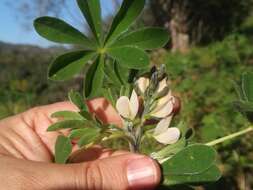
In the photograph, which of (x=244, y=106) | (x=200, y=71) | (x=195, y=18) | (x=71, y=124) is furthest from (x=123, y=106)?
(x=195, y=18)

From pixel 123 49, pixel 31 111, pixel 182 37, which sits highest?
pixel 123 49

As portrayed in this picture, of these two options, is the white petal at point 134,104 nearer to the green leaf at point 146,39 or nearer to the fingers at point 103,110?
the green leaf at point 146,39

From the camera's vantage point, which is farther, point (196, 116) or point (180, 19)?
point (180, 19)

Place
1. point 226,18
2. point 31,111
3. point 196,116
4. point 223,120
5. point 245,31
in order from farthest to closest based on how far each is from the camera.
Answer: point 226,18, point 245,31, point 196,116, point 223,120, point 31,111

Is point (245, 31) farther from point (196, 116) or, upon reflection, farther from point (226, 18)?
point (196, 116)

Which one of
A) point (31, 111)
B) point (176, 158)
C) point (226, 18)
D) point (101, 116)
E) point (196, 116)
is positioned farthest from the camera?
point (226, 18)

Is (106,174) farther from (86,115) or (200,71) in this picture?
(200,71)

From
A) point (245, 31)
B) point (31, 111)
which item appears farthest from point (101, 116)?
point (245, 31)
